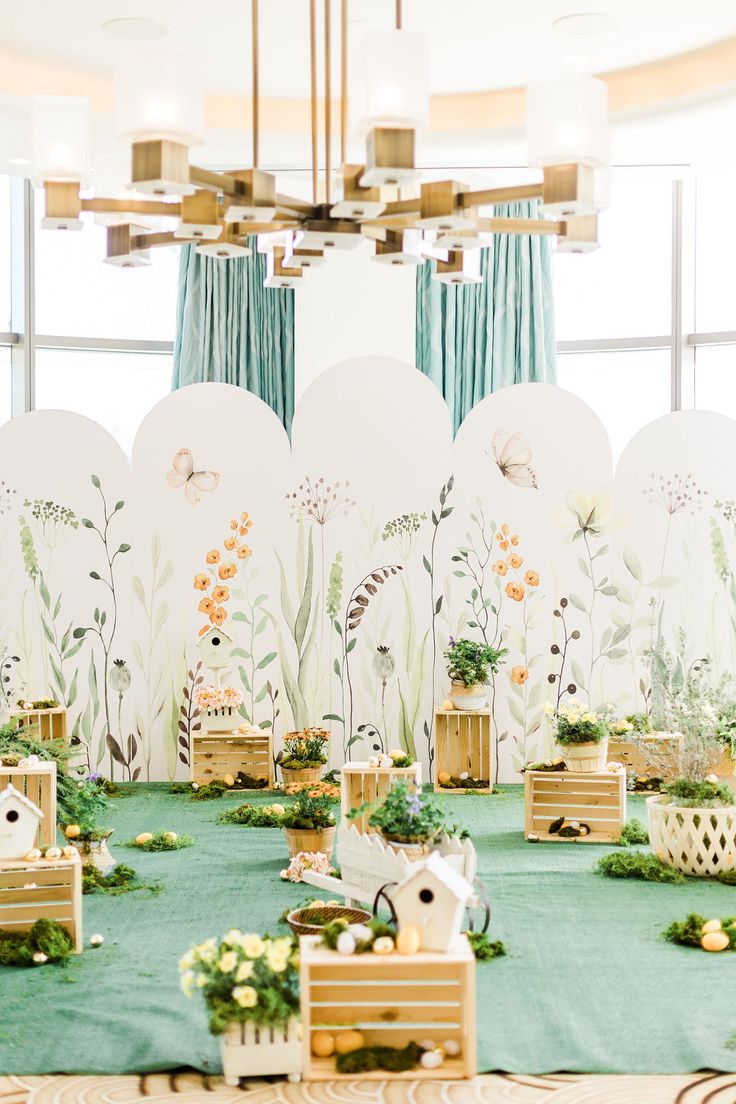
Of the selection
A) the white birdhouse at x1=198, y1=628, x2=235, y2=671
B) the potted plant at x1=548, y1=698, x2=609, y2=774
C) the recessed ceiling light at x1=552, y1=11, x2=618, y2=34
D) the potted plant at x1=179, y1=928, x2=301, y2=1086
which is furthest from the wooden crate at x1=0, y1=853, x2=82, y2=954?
the recessed ceiling light at x1=552, y1=11, x2=618, y2=34

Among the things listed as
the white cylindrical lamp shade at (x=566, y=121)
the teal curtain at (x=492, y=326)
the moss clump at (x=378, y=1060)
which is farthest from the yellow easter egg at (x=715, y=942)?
the teal curtain at (x=492, y=326)

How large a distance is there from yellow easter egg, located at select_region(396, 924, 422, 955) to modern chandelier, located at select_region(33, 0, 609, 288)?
2.16 metres

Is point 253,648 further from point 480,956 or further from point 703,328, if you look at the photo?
Result: point 703,328

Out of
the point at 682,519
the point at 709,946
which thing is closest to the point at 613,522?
the point at 682,519

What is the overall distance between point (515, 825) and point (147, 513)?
312 centimetres

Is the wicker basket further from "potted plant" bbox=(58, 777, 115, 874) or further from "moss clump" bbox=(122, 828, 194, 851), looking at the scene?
"moss clump" bbox=(122, 828, 194, 851)

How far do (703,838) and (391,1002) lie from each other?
99.9 inches

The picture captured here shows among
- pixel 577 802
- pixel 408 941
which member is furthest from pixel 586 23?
pixel 408 941

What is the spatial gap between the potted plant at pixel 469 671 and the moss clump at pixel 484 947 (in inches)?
124

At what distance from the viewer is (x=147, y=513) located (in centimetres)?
842

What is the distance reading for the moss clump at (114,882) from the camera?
5867mm

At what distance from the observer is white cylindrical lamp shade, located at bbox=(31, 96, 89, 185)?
4.12m

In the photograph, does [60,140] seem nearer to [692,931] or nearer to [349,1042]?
[349,1042]

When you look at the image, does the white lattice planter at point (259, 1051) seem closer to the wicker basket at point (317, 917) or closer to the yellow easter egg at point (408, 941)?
the yellow easter egg at point (408, 941)
